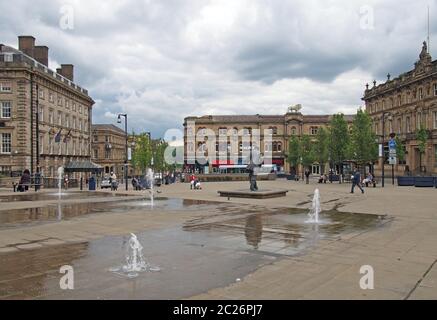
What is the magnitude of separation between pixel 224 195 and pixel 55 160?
42805mm

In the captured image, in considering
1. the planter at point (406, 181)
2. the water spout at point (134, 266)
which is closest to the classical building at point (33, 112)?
the planter at point (406, 181)

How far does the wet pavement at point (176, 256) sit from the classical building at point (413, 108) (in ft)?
143

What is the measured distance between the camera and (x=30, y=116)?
51.1 metres

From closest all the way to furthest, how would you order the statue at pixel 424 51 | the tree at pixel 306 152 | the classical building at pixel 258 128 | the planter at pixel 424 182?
the planter at pixel 424 182, the statue at pixel 424 51, the tree at pixel 306 152, the classical building at pixel 258 128

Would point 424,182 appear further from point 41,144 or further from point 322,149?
point 41,144

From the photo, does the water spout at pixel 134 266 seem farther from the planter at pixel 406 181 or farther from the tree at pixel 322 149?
the tree at pixel 322 149

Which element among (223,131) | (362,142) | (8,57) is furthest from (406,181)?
(223,131)

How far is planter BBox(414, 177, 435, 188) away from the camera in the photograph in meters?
37.8

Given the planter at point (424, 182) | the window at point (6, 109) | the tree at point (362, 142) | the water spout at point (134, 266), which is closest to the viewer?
the water spout at point (134, 266)

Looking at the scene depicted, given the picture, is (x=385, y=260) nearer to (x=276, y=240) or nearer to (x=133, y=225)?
(x=276, y=240)

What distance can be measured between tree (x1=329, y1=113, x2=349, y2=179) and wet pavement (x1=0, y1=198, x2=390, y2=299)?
4017 cm

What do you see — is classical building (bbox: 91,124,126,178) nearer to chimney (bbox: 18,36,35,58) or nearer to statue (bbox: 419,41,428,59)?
chimney (bbox: 18,36,35,58)

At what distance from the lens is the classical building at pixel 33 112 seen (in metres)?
49.8
